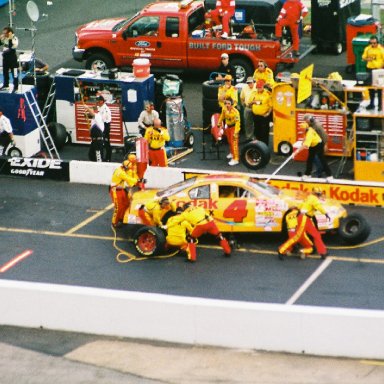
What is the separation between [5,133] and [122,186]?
543 centimetres

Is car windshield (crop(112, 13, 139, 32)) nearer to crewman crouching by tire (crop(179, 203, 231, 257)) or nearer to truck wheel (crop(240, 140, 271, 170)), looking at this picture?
truck wheel (crop(240, 140, 271, 170))

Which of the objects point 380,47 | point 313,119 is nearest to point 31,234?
point 313,119

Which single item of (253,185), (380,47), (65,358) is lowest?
(65,358)

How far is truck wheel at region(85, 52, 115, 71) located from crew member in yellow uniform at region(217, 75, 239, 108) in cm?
598

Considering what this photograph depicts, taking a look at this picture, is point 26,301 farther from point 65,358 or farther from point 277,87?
point 277,87

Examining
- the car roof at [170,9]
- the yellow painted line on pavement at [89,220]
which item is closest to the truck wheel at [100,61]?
the car roof at [170,9]

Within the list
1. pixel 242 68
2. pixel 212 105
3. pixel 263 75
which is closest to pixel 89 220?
pixel 212 105

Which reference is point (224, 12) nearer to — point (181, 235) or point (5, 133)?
point (5, 133)

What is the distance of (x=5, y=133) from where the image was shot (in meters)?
28.8

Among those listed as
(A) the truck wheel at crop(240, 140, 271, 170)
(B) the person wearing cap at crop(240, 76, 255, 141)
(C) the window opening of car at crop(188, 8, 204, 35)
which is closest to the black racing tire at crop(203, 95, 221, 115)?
(B) the person wearing cap at crop(240, 76, 255, 141)

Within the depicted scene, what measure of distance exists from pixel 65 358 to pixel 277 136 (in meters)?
10.8

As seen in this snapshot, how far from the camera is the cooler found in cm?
3325

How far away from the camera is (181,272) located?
74.4ft

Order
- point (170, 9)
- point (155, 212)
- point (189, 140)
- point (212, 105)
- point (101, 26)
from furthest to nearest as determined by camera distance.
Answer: point (101, 26), point (170, 9), point (212, 105), point (189, 140), point (155, 212)
